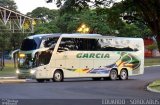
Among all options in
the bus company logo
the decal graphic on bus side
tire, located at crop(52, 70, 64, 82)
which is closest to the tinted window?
the bus company logo

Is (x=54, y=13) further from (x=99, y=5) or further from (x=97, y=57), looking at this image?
(x=99, y=5)

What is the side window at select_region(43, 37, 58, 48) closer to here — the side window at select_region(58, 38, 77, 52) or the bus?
the bus

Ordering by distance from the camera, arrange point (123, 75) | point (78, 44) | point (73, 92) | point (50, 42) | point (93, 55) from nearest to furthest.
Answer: point (73, 92) < point (50, 42) < point (78, 44) < point (93, 55) < point (123, 75)

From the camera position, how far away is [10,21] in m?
76.1

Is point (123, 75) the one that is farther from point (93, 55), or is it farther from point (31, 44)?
point (31, 44)

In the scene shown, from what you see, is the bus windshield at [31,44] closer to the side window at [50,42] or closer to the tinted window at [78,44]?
the side window at [50,42]

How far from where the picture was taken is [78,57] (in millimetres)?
38000

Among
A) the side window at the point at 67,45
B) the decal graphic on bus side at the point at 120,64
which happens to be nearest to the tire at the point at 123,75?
the decal graphic on bus side at the point at 120,64

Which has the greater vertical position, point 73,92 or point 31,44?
point 31,44

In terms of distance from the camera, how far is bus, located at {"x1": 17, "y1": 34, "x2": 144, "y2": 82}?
3625cm

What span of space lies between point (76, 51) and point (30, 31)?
135ft

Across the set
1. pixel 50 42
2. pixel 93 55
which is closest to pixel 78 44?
pixel 93 55

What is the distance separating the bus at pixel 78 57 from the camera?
3625 cm

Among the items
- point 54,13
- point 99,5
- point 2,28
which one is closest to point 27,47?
point 99,5
